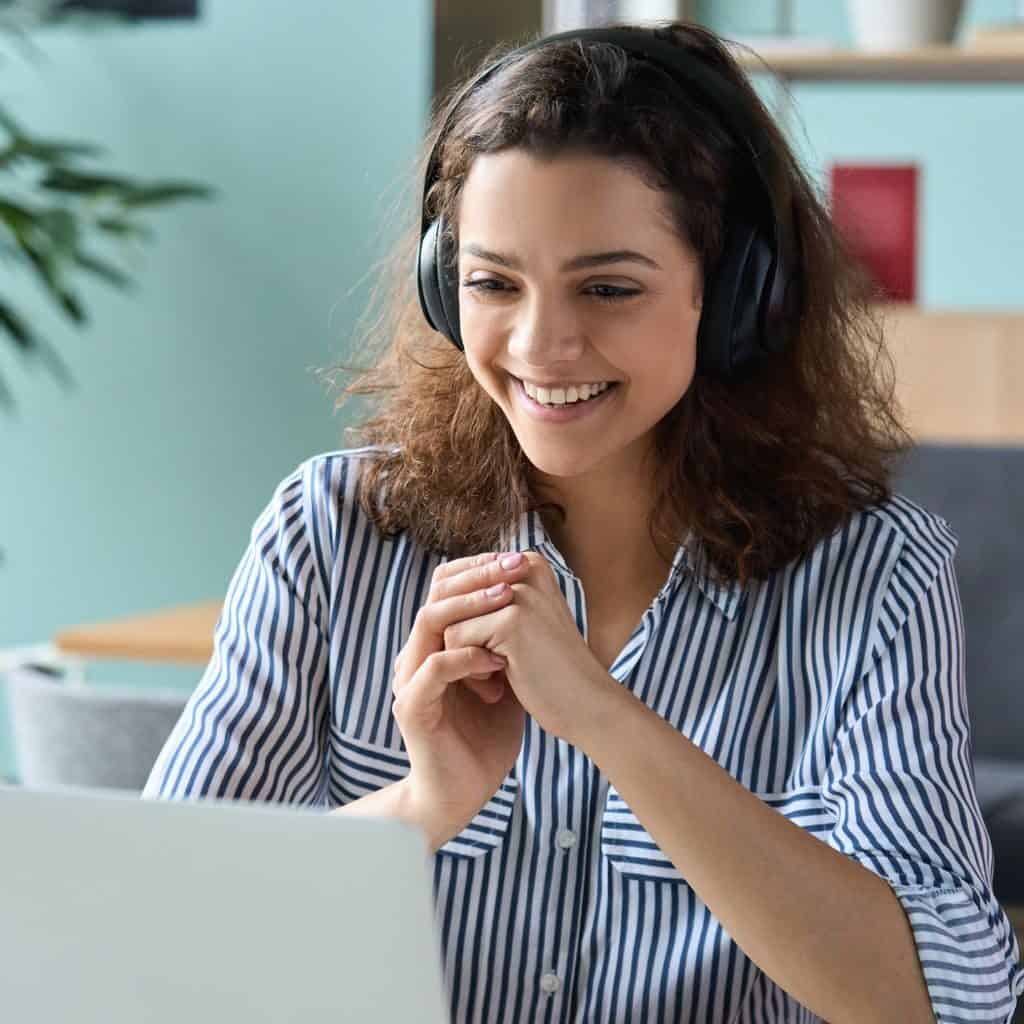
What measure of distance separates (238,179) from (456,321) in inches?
88.4

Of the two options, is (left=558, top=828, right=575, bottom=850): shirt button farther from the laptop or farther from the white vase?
the white vase

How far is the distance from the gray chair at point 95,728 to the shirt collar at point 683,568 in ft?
1.86

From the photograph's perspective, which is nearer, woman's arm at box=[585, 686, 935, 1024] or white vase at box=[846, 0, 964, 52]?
woman's arm at box=[585, 686, 935, 1024]

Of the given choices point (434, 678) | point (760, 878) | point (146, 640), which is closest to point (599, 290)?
point (434, 678)

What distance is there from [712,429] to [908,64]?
1.49m

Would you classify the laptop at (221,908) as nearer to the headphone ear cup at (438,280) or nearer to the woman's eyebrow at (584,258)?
the woman's eyebrow at (584,258)

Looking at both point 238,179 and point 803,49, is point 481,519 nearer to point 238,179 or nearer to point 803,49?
point 803,49

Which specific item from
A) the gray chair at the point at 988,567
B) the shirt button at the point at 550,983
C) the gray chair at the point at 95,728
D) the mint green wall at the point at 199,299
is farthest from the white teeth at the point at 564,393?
the mint green wall at the point at 199,299

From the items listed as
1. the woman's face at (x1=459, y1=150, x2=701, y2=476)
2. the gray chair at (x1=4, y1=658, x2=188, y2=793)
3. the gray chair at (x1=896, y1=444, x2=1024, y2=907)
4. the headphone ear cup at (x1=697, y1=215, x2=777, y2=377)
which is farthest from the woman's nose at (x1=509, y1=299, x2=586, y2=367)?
the gray chair at (x1=896, y1=444, x2=1024, y2=907)

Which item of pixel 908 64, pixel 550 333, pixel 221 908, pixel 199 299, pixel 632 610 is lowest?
pixel 199 299

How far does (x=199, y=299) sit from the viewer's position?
10.9 feet

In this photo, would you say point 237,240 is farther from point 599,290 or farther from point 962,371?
point 599,290

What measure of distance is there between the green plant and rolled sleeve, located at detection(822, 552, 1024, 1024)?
217cm

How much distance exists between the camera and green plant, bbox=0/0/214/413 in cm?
300
